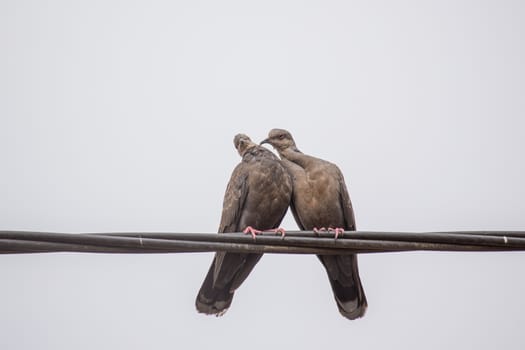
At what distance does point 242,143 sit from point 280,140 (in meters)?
0.40

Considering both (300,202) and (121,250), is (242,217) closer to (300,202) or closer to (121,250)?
(300,202)

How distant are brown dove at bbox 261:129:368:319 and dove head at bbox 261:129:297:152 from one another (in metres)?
0.53

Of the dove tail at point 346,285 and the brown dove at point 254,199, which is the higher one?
the brown dove at point 254,199

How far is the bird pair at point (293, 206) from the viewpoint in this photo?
615 centimetres

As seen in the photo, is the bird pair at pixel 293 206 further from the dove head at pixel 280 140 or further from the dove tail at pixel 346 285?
the dove head at pixel 280 140

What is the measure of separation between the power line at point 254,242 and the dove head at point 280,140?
→ 11.1 feet

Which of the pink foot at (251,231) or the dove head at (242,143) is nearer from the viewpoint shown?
the pink foot at (251,231)

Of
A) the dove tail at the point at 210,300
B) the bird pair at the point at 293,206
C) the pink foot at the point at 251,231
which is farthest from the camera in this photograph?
the bird pair at the point at 293,206

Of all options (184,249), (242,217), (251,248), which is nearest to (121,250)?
(184,249)

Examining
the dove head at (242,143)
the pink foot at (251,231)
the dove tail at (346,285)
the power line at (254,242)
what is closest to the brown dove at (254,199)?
the pink foot at (251,231)

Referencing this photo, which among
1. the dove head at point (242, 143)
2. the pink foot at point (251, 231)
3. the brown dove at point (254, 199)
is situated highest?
the dove head at point (242, 143)

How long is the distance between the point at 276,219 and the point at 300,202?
0.96 feet

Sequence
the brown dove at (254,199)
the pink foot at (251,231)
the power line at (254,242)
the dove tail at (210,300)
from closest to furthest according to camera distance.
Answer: the power line at (254,242), the pink foot at (251,231), the dove tail at (210,300), the brown dove at (254,199)

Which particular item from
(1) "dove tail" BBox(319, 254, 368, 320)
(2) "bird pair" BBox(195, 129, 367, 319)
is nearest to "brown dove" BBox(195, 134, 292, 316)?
(2) "bird pair" BBox(195, 129, 367, 319)
